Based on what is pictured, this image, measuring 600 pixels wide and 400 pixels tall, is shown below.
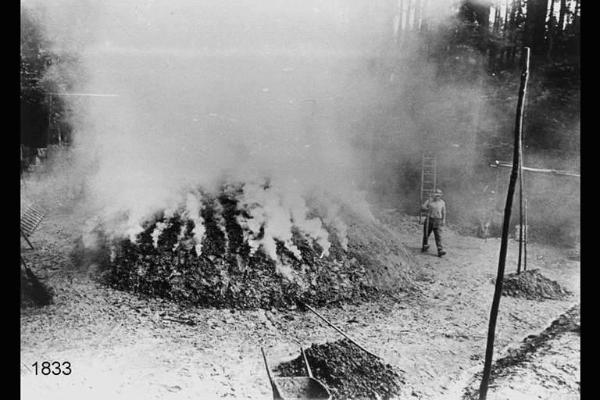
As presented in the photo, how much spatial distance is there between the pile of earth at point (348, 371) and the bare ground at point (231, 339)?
0.58 feet

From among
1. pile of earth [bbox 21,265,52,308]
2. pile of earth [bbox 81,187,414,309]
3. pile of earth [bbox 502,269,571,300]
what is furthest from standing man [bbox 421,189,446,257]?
pile of earth [bbox 21,265,52,308]

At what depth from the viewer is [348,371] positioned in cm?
501

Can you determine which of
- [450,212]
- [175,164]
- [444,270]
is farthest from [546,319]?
[175,164]

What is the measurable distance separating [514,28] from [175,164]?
26.9 ft

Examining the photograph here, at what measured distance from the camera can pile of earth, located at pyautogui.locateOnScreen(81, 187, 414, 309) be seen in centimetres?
636

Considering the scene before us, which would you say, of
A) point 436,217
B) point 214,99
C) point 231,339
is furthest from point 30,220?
point 436,217

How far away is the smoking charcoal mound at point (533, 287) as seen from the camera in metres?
7.27

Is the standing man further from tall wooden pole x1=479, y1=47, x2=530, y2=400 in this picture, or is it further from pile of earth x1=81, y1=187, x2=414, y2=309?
tall wooden pole x1=479, y1=47, x2=530, y2=400

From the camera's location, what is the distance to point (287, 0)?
772cm

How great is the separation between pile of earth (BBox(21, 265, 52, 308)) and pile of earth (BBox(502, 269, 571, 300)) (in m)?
7.43

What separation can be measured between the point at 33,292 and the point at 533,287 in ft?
26.7

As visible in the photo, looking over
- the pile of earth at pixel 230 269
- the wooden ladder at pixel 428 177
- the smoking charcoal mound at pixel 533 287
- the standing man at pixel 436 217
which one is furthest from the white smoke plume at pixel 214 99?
the smoking charcoal mound at pixel 533 287

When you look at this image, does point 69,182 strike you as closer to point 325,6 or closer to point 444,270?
point 325,6

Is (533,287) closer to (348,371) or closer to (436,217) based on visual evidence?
(436,217)
